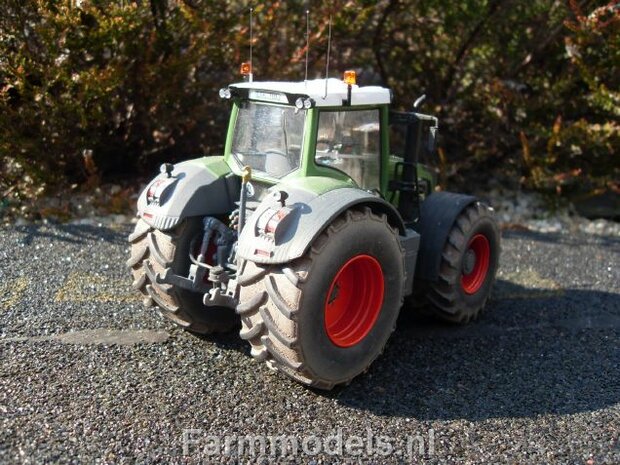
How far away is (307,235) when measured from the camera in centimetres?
367

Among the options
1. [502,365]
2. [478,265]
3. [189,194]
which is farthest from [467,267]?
[189,194]

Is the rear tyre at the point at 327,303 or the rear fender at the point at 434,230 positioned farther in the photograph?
the rear fender at the point at 434,230

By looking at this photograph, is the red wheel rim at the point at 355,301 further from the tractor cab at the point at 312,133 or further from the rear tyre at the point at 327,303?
the tractor cab at the point at 312,133

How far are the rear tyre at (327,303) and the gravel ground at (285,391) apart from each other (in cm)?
25

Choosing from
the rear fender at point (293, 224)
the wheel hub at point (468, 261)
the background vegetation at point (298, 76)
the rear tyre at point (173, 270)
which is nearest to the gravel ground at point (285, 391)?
the rear tyre at point (173, 270)

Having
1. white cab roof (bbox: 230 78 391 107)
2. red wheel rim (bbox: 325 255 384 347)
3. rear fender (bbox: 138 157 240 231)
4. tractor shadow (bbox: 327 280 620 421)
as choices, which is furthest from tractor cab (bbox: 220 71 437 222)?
tractor shadow (bbox: 327 280 620 421)

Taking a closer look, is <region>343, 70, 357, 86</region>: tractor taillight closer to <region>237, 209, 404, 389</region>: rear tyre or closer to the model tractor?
the model tractor

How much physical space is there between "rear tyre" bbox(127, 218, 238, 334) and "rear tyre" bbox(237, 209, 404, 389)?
27.9 inches

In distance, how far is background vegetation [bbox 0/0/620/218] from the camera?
23.9 feet

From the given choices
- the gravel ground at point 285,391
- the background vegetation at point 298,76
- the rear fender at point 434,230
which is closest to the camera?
the gravel ground at point 285,391

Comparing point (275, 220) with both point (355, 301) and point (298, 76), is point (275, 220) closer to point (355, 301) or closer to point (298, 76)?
point (355, 301)

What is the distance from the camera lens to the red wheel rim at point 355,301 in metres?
4.15

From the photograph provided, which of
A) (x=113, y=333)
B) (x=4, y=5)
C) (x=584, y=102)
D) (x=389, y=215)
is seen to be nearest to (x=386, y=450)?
(x=389, y=215)

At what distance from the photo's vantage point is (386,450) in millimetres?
3547
